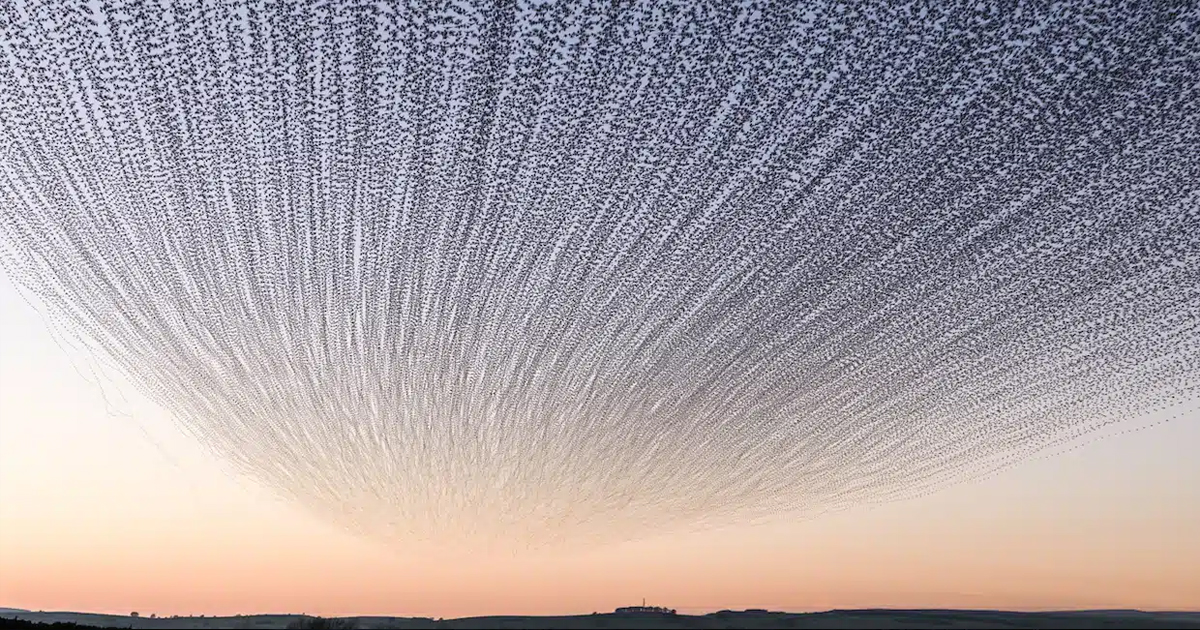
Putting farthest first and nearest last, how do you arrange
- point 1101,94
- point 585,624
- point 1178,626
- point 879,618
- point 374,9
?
point 879,618, point 1178,626, point 585,624, point 1101,94, point 374,9

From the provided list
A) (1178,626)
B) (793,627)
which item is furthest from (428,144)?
(1178,626)

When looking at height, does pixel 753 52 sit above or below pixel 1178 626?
above

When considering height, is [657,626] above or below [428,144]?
below

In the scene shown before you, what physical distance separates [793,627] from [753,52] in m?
23.2

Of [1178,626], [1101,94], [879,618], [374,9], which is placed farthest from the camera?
[879,618]

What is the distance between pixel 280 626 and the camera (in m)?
37.9

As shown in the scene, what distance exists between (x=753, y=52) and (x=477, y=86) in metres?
7.35

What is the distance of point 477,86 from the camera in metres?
26.9

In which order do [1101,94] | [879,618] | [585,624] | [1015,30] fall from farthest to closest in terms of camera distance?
[879,618]
[585,624]
[1101,94]
[1015,30]

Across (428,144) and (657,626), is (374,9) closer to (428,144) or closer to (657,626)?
(428,144)

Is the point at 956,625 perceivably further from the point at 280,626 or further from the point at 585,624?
the point at 280,626

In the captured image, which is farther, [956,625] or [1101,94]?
[956,625]

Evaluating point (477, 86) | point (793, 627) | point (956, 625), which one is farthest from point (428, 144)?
point (956, 625)

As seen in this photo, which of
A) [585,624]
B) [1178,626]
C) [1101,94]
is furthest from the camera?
[1178,626]
